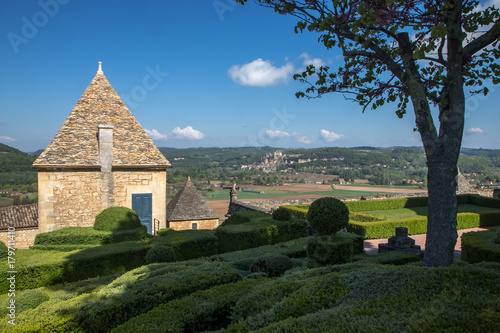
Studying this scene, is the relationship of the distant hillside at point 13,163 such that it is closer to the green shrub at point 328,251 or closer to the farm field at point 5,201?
the farm field at point 5,201

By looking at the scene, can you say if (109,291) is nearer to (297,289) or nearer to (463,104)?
(297,289)

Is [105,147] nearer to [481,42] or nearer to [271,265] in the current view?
Answer: [271,265]

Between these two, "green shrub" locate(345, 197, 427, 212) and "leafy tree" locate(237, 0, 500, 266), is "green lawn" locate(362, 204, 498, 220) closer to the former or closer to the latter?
"green shrub" locate(345, 197, 427, 212)

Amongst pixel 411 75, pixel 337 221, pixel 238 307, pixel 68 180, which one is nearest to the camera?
pixel 238 307

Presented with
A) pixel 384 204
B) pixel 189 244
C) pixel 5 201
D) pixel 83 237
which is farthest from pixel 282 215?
pixel 5 201

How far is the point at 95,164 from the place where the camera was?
1287 cm

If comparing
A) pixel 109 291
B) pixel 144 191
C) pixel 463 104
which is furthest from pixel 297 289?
pixel 144 191

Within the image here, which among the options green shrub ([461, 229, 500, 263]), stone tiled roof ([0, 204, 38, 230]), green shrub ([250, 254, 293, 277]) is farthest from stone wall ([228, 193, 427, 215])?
stone tiled roof ([0, 204, 38, 230])

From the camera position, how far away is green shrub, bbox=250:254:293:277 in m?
8.00

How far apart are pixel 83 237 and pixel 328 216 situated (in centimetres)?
878

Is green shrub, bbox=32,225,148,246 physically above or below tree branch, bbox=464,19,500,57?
below

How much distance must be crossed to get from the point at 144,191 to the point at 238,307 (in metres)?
10.4

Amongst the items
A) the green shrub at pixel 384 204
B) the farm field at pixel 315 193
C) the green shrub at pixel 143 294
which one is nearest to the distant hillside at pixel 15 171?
the farm field at pixel 315 193

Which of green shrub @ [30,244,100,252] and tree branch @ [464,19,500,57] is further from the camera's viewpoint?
green shrub @ [30,244,100,252]
